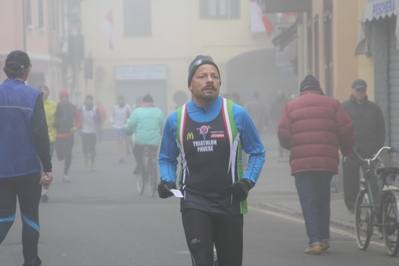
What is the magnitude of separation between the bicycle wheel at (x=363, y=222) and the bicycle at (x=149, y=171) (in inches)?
249

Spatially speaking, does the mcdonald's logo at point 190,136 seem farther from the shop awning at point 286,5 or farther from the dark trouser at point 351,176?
the shop awning at point 286,5

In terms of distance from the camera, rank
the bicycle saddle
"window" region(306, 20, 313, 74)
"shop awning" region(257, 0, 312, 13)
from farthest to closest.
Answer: "window" region(306, 20, 313, 74)
"shop awning" region(257, 0, 312, 13)
the bicycle saddle

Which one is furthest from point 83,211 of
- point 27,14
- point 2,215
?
point 27,14

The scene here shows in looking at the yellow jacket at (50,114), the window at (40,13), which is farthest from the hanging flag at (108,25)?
the yellow jacket at (50,114)

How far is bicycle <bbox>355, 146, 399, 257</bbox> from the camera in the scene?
861 centimetres

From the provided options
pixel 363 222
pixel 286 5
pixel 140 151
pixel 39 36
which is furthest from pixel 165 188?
pixel 39 36

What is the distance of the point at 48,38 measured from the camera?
36000 millimetres

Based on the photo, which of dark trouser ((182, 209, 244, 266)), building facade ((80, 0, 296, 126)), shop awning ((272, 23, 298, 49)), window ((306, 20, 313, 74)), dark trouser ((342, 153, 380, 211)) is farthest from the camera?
building facade ((80, 0, 296, 126))

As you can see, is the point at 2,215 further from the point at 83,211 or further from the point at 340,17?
the point at 340,17

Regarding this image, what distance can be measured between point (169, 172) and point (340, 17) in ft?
37.9

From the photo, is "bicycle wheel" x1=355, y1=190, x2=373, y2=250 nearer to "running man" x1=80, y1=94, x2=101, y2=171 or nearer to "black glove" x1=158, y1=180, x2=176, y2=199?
"black glove" x1=158, y1=180, x2=176, y2=199

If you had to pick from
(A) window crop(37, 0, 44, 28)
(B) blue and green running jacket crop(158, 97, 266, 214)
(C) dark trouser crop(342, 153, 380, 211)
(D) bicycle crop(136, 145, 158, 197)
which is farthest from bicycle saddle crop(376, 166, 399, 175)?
(A) window crop(37, 0, 44, 28)

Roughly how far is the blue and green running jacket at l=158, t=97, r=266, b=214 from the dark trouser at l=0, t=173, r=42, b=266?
1.86m

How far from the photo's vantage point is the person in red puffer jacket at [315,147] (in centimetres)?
898
